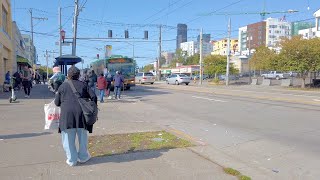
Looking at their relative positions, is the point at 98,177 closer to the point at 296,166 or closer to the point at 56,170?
the point at 56,170

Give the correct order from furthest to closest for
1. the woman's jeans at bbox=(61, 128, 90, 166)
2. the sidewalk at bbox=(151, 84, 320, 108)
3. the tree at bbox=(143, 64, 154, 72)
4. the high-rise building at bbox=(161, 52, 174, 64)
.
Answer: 1. the high-rise building at bbox=(161, 52, 174, 64)
2. the tree at bbox=(143, 64, 154, 72)
3. the sidewalk at bbox=(151, 84, 320, 108)
4. the woman's jeans at bbox=(61, 128, 90, 166)

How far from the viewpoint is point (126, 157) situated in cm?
614

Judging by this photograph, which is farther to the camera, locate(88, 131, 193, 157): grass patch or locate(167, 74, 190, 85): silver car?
locate(167, 74, 190, 85): silver car

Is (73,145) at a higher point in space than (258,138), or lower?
higher

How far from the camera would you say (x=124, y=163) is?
5.79 metres

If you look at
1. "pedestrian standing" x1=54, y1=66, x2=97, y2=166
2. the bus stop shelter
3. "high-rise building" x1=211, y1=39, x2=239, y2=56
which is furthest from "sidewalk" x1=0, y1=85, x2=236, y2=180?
"high-rise building" x1=211, y1=39, x2=239, y2=56

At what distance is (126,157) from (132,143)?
44.2 inches

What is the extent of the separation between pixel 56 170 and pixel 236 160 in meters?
3.14

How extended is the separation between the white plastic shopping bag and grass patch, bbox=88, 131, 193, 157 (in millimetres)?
937

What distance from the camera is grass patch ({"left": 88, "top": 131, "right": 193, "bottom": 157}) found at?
6.68m

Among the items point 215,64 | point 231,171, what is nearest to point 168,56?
point 215,64

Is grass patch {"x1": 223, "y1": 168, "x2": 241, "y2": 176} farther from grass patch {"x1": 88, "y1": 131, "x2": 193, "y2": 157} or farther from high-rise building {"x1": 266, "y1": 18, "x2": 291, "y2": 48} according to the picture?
high-rise building {"x1": 266, "y1": 18, "x2": 291, "y2": 48}

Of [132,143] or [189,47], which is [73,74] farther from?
[189,47]

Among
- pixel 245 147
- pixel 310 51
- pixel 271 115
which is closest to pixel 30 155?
pixel 245 147
